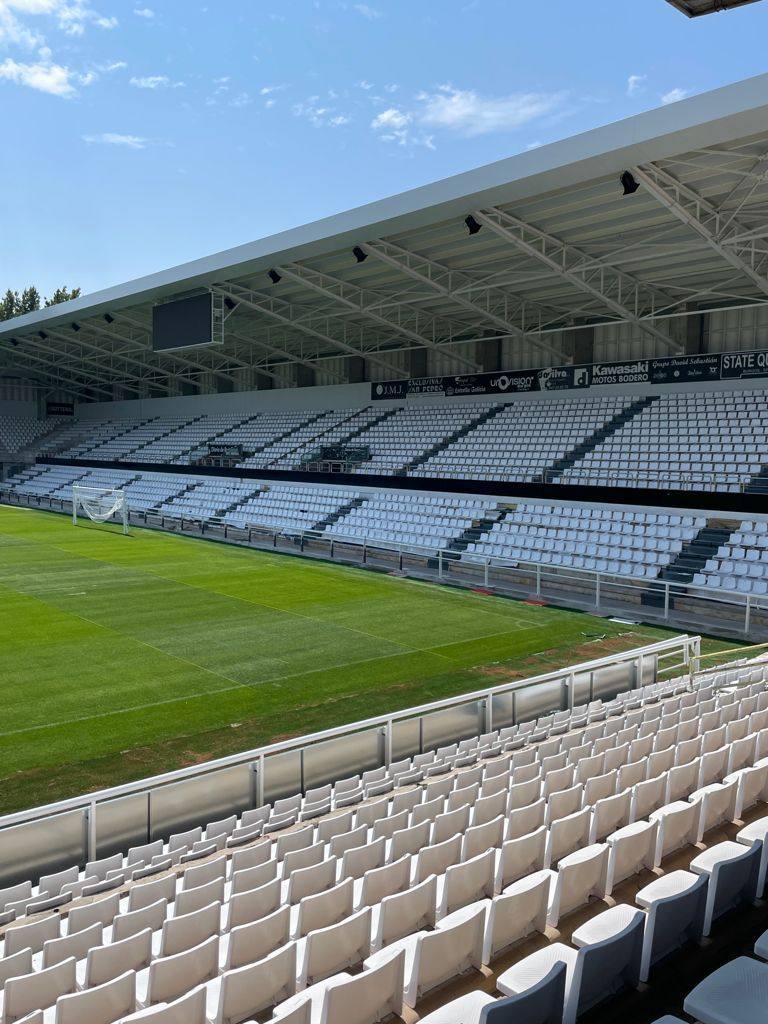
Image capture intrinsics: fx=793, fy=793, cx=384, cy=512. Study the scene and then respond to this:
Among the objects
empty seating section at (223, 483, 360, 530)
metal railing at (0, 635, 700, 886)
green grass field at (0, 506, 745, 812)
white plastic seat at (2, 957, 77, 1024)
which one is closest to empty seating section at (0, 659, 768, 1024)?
white plastic seat at (2, 957, 77, 1024)

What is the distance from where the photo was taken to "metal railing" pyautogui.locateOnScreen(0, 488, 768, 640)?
60.6ft

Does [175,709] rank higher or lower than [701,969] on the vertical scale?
lower

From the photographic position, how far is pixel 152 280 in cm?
3206

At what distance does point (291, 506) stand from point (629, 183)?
2004 centimetres

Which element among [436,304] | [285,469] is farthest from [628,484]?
[285,469]

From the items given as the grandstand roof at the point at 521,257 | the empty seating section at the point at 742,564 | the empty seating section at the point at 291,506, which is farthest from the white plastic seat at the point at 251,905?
the empty seating section at the point at 291,506

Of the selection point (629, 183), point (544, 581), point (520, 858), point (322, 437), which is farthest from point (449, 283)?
point (520, 858)

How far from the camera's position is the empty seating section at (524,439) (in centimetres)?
3036

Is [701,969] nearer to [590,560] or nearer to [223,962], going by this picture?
[223,962]

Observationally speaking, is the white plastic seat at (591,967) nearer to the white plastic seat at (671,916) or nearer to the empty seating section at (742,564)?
the white plastic seat at (671,916)

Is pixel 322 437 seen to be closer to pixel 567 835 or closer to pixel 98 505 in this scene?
pixel 98 505

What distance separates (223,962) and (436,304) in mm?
31351

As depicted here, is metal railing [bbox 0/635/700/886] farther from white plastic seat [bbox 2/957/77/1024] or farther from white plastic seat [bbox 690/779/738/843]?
white plastic seat [bbox 690/779/738/843]

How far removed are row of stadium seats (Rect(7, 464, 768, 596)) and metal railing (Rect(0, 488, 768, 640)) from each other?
0.25 meters
